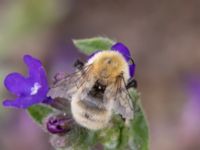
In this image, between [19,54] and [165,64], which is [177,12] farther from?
[19,54]

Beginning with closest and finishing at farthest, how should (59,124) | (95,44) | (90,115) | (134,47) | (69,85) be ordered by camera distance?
1. (90,115)
2. (69,85)
3. (59,124)
4. (95,44)
5. (134,47)

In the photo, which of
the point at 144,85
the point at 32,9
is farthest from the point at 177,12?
the point at 32,9

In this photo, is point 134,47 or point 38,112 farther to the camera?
point 134,47

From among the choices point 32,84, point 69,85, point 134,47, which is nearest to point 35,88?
point 32,84

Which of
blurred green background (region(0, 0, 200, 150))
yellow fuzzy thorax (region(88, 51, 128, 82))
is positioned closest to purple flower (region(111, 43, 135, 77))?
yellow fuzzy thorax (region(88, 51, 128, 82))

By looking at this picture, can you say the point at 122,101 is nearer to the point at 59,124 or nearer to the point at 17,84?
the point at 59,124

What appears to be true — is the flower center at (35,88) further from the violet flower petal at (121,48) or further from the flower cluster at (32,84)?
the violet flower petal at (121,48)

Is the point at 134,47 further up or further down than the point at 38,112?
further up
